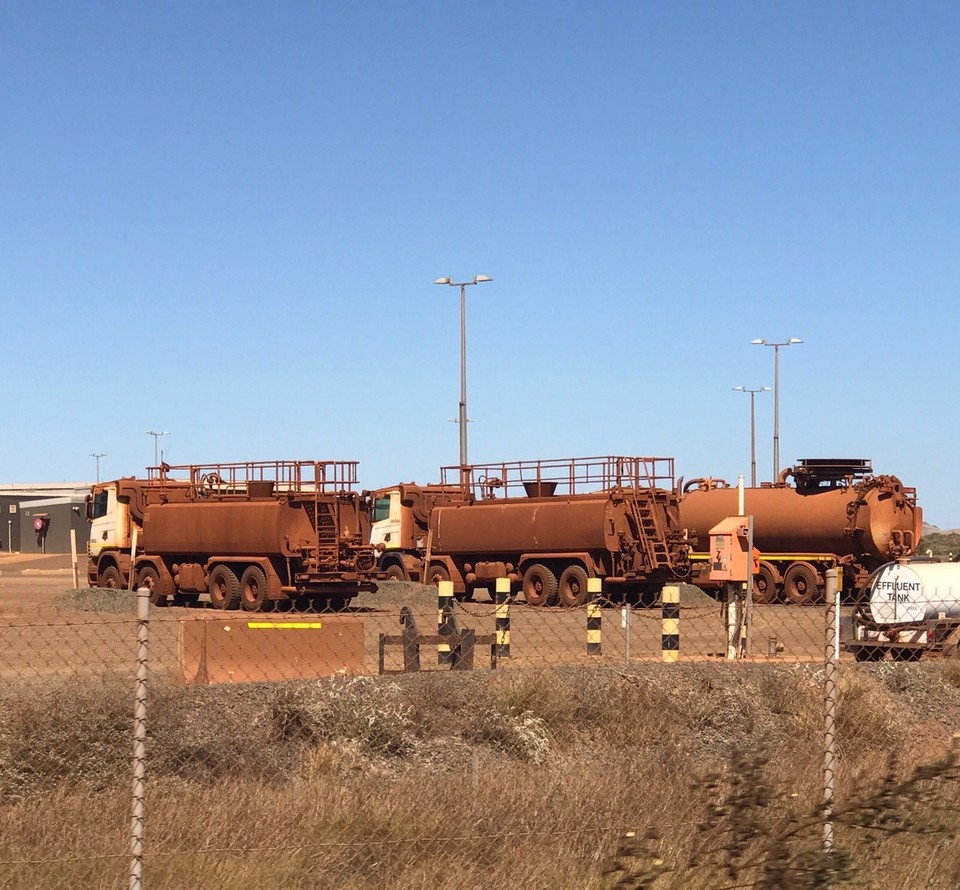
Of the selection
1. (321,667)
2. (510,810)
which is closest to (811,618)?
(321,667)

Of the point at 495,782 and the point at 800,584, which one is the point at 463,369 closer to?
the point at 800,584

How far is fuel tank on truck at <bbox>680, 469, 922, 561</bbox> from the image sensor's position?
111 feet

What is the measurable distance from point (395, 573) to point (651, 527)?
8566mm

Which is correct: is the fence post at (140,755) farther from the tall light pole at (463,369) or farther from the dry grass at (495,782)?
the tall light pole at (463,369)

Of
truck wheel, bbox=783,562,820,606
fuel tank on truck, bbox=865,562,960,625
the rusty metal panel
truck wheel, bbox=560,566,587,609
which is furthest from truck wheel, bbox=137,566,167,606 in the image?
the rusty metal panel

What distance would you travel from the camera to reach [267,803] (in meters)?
8.72

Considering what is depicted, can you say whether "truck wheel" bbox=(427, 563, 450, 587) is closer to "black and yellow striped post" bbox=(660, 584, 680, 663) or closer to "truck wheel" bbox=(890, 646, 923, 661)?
"truck wheel" bbox=(890, 646, 923, 661)

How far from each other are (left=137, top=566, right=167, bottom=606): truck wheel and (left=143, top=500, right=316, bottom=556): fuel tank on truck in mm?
611

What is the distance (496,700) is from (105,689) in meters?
3.47

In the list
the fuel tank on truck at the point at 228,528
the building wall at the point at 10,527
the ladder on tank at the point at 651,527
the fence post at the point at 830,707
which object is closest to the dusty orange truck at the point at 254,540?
the fuel tank on truck at the point at 228,528

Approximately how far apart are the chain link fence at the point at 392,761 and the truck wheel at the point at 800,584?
13.9m

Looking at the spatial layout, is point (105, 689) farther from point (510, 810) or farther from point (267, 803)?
point (510, 810)

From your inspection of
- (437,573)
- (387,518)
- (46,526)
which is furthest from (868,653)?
(46,526)

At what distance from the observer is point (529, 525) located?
34.6 m
